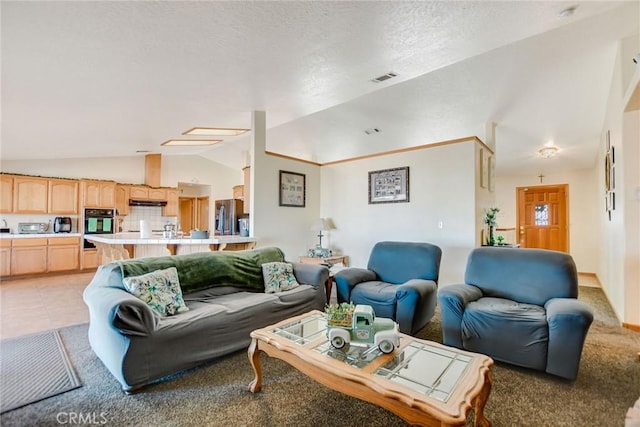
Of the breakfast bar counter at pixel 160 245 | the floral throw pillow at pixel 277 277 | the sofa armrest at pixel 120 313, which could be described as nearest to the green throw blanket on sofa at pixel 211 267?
the floral throw pillow at pixel 277 277

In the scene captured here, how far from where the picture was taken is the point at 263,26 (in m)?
2.24

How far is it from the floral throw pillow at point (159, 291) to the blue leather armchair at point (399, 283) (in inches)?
63.1

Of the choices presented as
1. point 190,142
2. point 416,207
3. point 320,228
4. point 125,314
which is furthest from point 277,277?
point 190,142

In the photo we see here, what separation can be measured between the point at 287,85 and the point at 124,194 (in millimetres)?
5328

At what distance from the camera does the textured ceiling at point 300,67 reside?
2.06 meters

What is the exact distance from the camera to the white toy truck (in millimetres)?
1732

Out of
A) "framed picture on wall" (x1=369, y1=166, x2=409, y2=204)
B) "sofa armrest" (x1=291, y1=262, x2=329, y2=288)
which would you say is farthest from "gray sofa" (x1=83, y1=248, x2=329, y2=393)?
"framed picture on wall" (x1=369, y1=166, x2=409, y2=204)

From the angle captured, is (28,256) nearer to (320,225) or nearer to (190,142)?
(190,142)

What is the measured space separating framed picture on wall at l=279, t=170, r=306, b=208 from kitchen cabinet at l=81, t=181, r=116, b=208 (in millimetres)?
4257

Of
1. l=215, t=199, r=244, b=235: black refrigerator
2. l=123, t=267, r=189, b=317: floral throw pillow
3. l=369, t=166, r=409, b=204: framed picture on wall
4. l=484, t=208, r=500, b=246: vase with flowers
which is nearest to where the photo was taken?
l=123, t=267, r=189, b=317: floral throw pillow

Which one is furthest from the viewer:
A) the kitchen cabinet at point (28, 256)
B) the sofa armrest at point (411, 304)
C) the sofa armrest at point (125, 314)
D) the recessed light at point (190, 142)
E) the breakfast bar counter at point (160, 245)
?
the recessed light at point (190, 142)

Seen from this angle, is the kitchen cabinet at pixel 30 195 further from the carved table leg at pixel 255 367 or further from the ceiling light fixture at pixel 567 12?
Result: the ceiling light fixture at pixel 567 12

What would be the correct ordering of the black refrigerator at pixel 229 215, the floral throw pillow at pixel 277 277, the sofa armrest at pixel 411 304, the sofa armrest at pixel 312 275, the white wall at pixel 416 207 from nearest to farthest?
1. the sofa armrest at pixel 411 304
2. the floral throw pillow at pixel 277 277
3. the sofa armrest at pixel 312 275
4. the white wall at pixel 416 207
5. the black refrigerator at pixel 229 215

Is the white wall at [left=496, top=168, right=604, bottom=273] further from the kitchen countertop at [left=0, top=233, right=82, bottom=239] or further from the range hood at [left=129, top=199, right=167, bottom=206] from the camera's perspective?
the kitchen countertop at [left=0, top=233, right=82, bottom=239]
